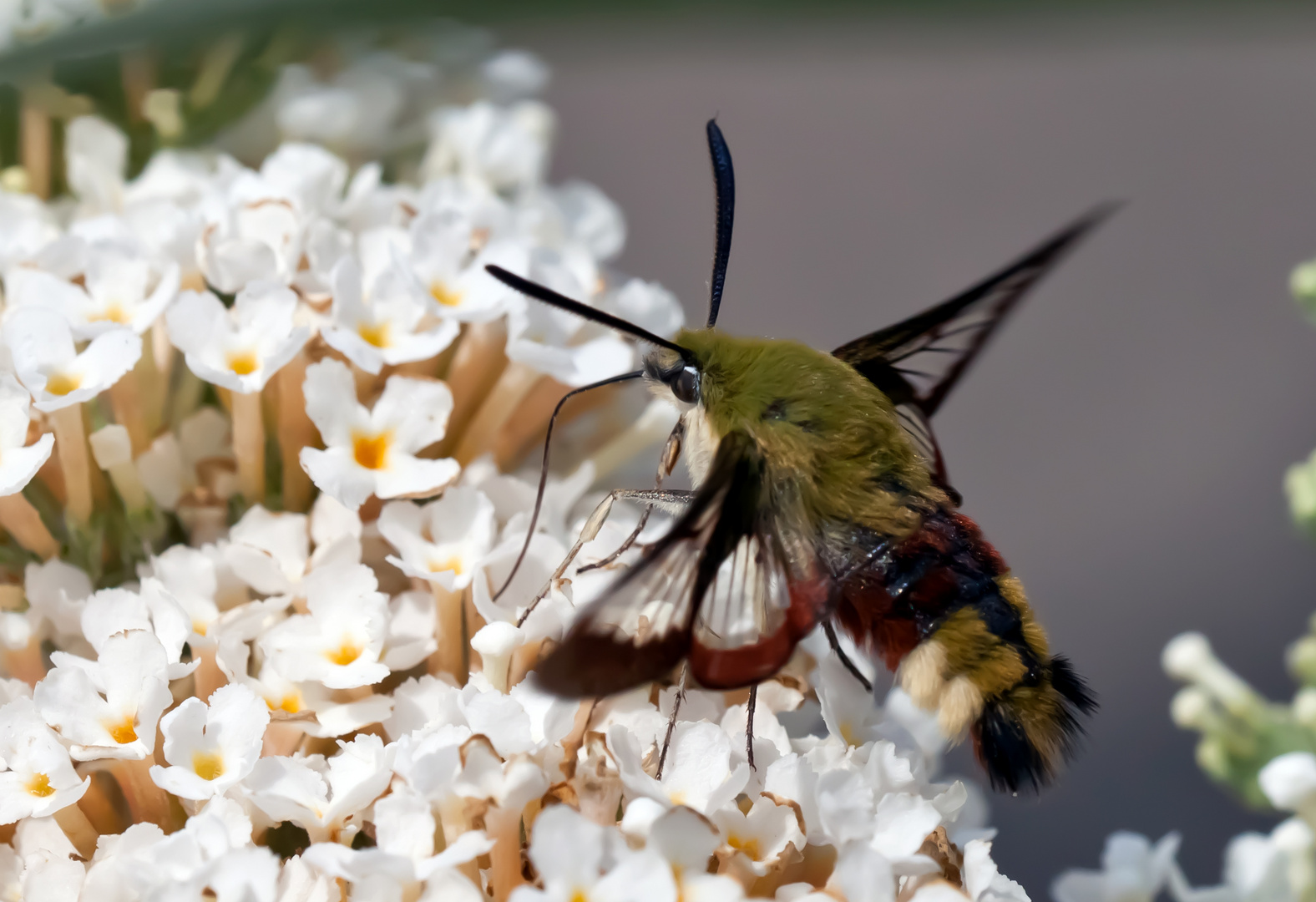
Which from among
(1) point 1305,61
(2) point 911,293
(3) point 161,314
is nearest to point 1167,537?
(2) point 911,293

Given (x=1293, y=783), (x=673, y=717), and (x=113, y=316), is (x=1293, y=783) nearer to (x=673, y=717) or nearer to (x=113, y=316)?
(x=673, y=717)

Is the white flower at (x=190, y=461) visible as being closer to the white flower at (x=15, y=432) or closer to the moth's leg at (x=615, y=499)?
the white flower at (x=15, y=432)

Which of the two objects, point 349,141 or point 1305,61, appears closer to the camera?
point 349,141

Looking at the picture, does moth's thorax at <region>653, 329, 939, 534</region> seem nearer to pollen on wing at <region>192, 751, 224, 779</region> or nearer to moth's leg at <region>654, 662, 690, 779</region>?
moth's leg at <region>654, 662, 690, 779</region>

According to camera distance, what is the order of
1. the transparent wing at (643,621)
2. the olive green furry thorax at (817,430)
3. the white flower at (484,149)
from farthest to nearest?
the white flower at (484,149), the olive green furry thorax at (817,430), the transparent wing at (643,621)

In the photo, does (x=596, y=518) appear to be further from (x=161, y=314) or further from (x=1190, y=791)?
(x=1190, y=791)

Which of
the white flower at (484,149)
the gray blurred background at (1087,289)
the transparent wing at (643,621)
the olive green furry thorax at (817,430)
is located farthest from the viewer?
the gray blurred background at (1087,289)

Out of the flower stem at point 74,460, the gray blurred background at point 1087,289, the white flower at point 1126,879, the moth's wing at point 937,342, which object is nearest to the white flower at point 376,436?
the flower stem at point 74,460
